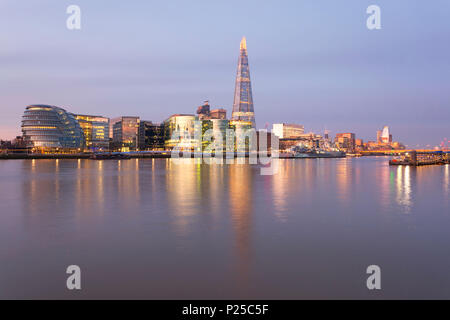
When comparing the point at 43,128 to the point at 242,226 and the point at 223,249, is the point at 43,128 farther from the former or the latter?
the point at 223,249

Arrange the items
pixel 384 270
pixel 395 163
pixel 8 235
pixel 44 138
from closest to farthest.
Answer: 1. pixel 384 270
2. pixel 8 235
3. pixel 395 163
4. pixel 44 138

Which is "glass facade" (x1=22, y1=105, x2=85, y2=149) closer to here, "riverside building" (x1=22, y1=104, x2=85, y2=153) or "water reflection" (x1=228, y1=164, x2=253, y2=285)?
"riverside building" (x1=22, y1=104, x2=85, y2=153)

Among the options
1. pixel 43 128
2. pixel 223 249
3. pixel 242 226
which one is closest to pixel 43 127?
pixel 43 128

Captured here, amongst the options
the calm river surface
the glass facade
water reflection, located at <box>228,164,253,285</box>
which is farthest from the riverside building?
water reflection, located at <box>228,164,253,285</box>

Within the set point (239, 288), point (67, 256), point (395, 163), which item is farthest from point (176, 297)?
point (395, 163)

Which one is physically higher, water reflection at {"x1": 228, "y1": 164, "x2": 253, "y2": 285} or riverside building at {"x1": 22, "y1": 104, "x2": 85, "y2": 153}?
riverside building at {"x1": 22, "y1": 104, "x2": 85, "y2": 153}

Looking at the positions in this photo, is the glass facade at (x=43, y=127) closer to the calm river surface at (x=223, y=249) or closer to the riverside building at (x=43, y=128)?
the riverside building at (x=43, y=128)

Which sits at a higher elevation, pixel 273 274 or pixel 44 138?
pixel 44 138

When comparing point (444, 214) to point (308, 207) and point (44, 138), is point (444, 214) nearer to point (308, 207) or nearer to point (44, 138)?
point (308, 207)

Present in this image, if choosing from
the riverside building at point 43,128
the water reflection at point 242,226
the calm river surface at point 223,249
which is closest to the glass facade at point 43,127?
the riverside building at point 43,128

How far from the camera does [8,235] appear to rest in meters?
15.8

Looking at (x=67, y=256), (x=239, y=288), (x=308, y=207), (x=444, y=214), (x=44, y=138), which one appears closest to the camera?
(x=239, y=288)

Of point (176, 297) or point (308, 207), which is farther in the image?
point (308, 207)

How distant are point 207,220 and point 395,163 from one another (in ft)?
311
